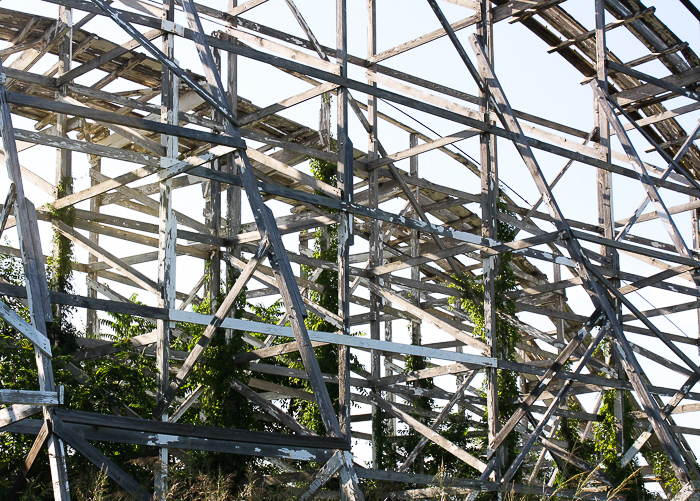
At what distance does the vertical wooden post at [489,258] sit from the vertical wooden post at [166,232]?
4056 mm

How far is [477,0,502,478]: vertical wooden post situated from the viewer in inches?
A: 455

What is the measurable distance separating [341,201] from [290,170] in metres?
0.75

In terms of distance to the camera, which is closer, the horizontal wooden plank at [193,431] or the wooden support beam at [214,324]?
the horizontal wooden plank at [193,431]

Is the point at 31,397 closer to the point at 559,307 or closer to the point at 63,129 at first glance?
the point at 63,129

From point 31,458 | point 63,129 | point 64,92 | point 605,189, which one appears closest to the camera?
point 31,458

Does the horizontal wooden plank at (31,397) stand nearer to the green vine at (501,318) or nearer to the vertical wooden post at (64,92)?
the vertical wooden post at (64,92)

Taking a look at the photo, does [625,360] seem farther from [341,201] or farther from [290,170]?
[290,170]

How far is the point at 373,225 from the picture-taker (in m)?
13.2

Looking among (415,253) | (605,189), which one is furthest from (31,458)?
(605,189)

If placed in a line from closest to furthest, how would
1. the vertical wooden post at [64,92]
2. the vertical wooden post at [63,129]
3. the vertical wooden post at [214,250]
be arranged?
the vertical wooden post at [63,129] < the vertical wooden post at [64,92] < the vertical wooden post at [214,250]

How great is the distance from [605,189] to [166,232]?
739 cm

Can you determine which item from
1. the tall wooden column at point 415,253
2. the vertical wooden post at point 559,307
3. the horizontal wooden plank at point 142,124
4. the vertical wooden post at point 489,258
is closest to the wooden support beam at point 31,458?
the horizontal wooden plank at point 142,124

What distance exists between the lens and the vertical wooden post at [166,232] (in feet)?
31.0

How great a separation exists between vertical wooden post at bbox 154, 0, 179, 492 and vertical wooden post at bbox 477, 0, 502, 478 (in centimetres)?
406
